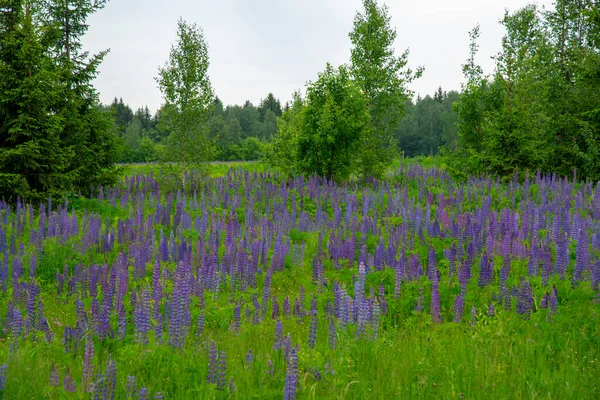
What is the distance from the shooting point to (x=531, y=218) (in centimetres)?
925

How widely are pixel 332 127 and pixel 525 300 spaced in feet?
37.8

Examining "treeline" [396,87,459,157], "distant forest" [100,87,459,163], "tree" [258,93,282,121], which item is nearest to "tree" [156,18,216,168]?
"distant forest" [100,87,459,163]

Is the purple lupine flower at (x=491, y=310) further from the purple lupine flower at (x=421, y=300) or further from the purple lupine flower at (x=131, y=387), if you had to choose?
the purple lupine flower at (x=131, y=387)

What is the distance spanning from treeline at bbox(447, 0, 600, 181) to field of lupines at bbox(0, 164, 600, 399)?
5500 millimetres

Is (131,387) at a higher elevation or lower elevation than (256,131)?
lower

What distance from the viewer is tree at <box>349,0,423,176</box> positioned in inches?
769

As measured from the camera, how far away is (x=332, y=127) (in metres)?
16.5

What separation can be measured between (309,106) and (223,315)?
1271cm

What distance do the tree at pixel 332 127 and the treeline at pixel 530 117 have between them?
379cm

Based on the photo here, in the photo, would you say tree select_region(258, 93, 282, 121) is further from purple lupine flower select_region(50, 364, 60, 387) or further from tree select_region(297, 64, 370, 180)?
purple lupine flower select_region(50, 364, 60, 387)

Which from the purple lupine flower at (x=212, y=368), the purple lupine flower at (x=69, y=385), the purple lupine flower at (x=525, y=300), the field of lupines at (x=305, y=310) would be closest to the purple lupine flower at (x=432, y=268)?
the field of lupines at (x=305, y=310)

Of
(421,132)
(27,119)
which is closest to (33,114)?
(27,119)

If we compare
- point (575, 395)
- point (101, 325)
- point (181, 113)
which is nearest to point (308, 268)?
point (101, 325)

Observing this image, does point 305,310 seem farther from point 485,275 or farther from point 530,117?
point 530,117
